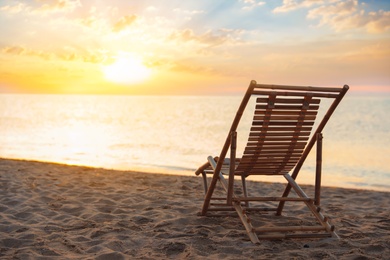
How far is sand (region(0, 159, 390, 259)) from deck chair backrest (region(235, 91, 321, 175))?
0.86m

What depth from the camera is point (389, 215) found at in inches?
225

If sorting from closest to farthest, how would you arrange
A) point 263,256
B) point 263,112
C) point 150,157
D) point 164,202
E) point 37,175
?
1. point 263,256
2. point 263,112
3. point 164,202
4. point 37,175
5. point 150,157

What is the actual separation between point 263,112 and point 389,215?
9.47ft

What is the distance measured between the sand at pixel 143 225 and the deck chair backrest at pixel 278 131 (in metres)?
0.86

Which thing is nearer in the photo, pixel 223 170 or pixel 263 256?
pixel 263 256

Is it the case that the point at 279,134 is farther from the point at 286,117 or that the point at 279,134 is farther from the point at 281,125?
the point at 286,117

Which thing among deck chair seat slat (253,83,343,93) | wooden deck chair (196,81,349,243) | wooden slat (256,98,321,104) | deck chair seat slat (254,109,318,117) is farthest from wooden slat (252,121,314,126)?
deck chair seat slat (253,83,343,93)

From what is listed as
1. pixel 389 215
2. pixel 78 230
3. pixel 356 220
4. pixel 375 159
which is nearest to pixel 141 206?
pixel 78 230

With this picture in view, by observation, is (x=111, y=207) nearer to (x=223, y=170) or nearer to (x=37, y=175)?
(x=223, y=170)

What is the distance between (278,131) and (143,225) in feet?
6.40

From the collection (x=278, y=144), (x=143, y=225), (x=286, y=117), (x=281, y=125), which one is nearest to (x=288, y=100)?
(x=286, y=117)

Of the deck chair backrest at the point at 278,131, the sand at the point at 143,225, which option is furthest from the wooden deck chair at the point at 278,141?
the sand at the point at 143,225

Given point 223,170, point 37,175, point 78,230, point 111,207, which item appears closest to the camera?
point 78,230

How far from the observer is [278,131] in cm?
448
